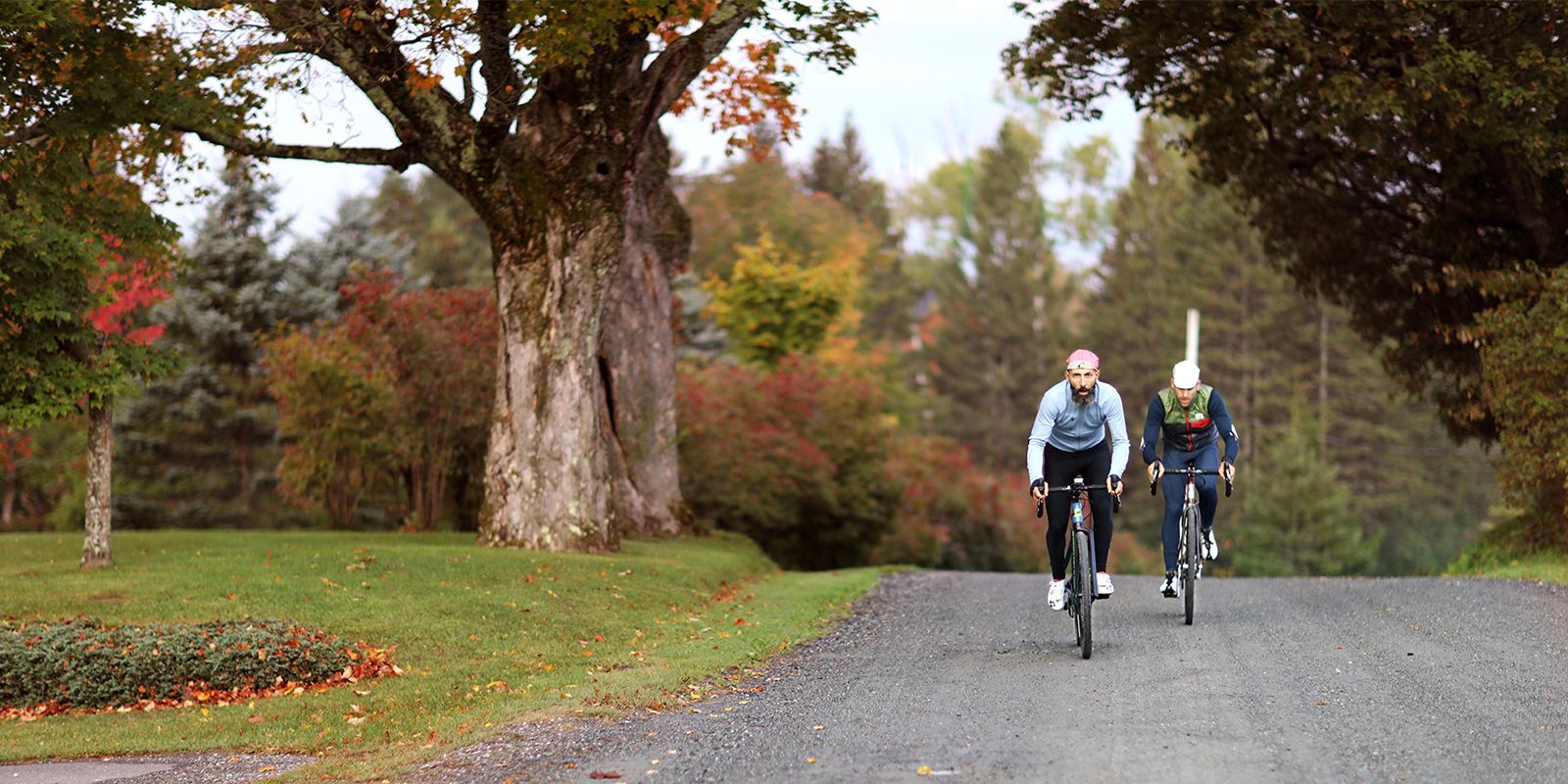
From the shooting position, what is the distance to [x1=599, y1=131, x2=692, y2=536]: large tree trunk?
862 inches

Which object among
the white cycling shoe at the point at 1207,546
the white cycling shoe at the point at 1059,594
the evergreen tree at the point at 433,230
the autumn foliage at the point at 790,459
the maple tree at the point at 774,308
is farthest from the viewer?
the evergreen tree at the point at 433,230

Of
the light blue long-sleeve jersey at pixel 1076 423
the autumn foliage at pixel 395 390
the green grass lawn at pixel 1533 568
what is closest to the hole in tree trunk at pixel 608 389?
the autumn foliage at pixel 395 390

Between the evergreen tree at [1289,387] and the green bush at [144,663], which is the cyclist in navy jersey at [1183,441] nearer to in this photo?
the green bush at [144,663]

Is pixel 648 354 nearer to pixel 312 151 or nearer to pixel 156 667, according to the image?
pixel 312 151

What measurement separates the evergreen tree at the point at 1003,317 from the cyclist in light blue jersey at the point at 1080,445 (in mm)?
64208

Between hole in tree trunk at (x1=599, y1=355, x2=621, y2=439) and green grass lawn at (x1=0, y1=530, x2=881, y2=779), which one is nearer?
green grass lawn at (x1=0, y1=530, x2=881, y2=779)

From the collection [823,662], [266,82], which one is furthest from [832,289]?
[823,662]

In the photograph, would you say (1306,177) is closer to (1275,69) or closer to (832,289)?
(1275,69)

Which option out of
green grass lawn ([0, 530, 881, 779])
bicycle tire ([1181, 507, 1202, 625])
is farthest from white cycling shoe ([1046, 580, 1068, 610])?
green grass lawn ([0, 530, 881, 779])

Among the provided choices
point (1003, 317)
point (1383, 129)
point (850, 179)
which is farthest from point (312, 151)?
point (850, 179)

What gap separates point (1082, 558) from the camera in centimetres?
1048

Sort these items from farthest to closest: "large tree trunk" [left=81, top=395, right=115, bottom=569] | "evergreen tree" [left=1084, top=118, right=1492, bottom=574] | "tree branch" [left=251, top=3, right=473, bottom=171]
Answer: "evergreen tree" [left=1084, top=118, right=1492, bottom=574], "tree branch" [left=251, top=3, right=473, bottom=171], "large tree trunk" [left=81, top=395, right=115, bottom=569]

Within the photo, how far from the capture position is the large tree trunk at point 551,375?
17312 mm

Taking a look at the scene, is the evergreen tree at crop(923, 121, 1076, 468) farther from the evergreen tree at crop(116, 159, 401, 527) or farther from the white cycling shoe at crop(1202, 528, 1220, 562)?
the white cycling shoe at crop(1202, 528, 1220, 562)
